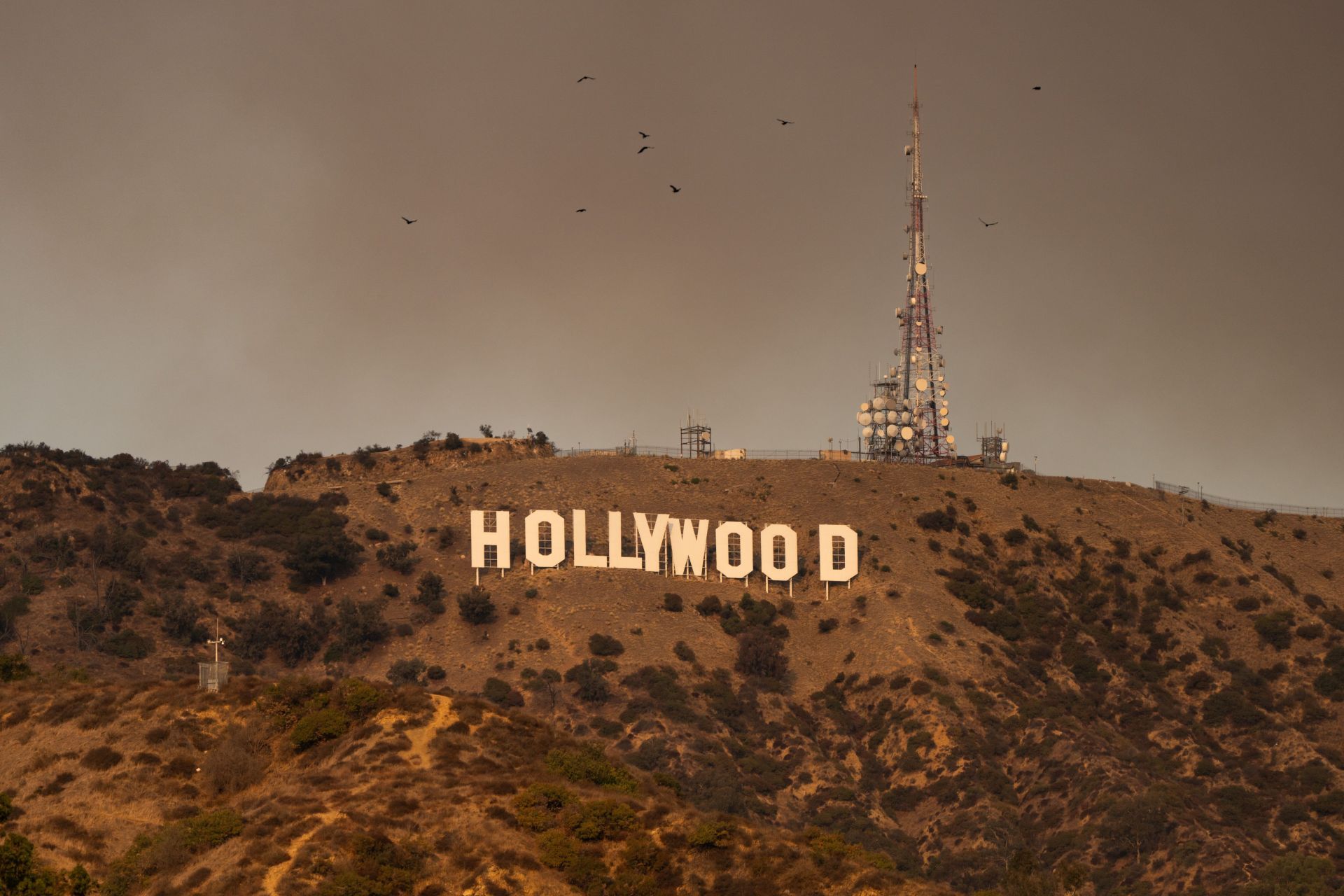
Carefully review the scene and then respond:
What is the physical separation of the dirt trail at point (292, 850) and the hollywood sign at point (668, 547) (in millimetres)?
64298

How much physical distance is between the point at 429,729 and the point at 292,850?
13.0m

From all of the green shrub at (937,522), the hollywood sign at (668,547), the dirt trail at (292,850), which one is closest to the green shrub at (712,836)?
the dirt trail at (292,850)

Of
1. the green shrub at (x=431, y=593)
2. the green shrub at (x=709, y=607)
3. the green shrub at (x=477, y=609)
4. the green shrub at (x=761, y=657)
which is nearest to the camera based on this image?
the green shrub at (x=761, y=657)

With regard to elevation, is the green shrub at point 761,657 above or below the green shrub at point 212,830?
above

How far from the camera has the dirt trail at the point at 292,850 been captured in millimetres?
57625

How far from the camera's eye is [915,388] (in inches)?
6127

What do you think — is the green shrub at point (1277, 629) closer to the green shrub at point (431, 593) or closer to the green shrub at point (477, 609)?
the green shrub at point (477, 609)

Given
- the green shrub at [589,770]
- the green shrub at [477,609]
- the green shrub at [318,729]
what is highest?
the green shrub at [477,609]

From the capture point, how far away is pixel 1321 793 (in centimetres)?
10638

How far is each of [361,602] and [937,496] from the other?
49.6m

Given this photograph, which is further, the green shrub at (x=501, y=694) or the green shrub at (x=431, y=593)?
the green shrub at (x=431, y=593)

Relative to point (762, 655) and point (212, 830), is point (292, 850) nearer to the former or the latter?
point (212, 830)

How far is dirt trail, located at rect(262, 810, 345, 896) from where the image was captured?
189 feet

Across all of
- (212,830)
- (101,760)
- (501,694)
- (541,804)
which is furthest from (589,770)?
(501,694)
